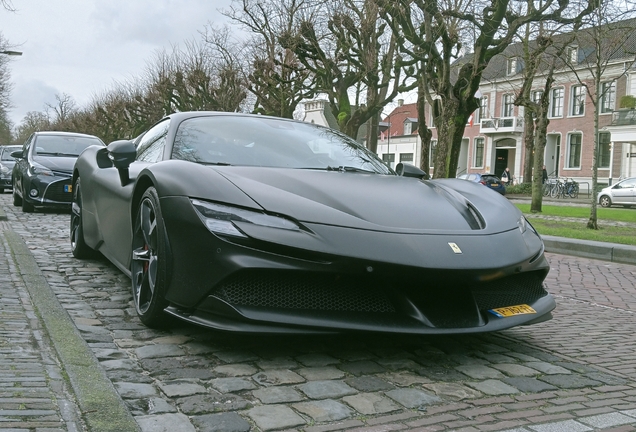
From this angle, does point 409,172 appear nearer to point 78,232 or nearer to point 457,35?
point 78,232

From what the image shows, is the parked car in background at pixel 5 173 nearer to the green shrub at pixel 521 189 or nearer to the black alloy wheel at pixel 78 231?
the black alloy wheel at pixel 78 231

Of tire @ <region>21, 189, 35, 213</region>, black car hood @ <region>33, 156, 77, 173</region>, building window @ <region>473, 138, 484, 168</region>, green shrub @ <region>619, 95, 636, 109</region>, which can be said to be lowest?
tire @ <region>21, 189, 35, 213</region>

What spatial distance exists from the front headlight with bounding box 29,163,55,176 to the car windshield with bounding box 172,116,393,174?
829 centimetres

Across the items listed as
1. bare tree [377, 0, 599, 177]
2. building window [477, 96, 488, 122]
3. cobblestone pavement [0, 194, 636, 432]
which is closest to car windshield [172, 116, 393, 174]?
cobblestone pavement [0, 194, 636, 432]

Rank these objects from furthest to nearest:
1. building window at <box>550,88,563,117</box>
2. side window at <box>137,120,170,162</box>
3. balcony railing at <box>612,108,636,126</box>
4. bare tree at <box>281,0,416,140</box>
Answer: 1. building window at <box>550,88,563,117</box>
2. balcony railing at <box>612,108,636,126</box>
3. bare tree at <box>281,0,416,140</box>
4. side window at <box>137,120,170,162</box>

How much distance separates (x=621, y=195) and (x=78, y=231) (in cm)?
2694

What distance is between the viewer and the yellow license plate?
3404 mm

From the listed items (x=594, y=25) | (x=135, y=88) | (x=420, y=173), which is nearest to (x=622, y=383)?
(x=420, y=173)

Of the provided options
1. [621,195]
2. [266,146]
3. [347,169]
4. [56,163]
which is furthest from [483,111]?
[266,146]

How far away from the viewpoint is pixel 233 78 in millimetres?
41156

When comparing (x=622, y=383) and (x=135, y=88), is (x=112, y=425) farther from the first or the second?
(x=135, y=88)

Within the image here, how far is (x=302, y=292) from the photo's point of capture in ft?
10.5

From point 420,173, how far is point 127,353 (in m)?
2.32

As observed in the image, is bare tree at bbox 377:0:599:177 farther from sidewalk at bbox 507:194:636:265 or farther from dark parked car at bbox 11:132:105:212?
dark parked car at bbox 11:132:105:212
